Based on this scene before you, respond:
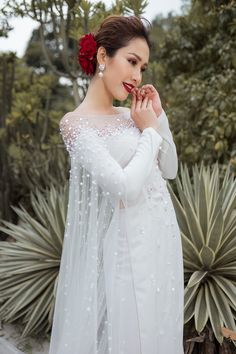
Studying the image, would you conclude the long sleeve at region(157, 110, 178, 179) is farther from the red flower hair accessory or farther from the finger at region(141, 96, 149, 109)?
the red flower hair accessory

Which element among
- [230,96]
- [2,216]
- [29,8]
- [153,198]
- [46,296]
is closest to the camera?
[153,198]

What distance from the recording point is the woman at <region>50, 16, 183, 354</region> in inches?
76.2

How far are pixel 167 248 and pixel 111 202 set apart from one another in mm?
341

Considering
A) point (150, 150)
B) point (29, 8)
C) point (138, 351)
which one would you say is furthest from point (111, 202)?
point (29, 8)

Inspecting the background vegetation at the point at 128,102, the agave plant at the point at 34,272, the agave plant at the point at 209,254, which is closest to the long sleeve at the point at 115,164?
the agave plant at the point at 209,254

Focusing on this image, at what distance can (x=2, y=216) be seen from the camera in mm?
5863

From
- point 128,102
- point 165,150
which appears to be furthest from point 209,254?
point 128,102

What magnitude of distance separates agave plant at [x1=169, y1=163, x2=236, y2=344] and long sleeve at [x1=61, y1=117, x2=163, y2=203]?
4.32 ft

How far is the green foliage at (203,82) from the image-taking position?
4930 mm

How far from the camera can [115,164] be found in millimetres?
1808

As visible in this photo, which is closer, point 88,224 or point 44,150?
point 88,224

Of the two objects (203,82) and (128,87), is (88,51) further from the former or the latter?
(203,82)

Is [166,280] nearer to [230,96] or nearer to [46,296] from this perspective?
[46,296]

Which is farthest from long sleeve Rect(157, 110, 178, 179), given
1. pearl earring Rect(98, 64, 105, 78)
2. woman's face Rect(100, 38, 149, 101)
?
pearl earring Rect(98, 64, 105, 78)
